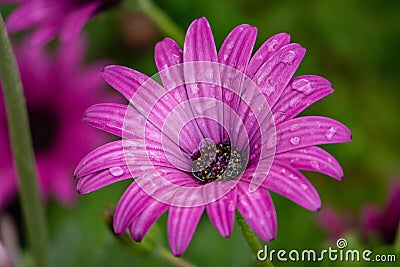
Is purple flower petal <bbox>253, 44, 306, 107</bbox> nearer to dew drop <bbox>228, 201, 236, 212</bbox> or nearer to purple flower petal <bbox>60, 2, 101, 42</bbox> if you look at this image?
dew drop <bbox>228, 201, 236, 212</bbox>

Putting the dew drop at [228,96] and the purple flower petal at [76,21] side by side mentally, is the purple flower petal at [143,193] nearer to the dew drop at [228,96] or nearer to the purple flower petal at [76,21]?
the dew drop at [228,96]

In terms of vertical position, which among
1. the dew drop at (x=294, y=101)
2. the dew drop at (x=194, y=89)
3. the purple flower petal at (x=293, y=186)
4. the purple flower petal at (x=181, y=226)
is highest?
the dew drop at (x=194, y=89)

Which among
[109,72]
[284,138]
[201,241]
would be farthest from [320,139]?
[201,241]

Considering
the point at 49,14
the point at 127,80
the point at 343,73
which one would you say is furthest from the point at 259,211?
the point at 343,73

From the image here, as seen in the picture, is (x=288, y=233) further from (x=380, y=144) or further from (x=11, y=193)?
(x=11, y=193)

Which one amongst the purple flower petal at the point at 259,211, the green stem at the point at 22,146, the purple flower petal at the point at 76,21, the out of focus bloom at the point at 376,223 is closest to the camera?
the purple flower petal at the point at 259,211

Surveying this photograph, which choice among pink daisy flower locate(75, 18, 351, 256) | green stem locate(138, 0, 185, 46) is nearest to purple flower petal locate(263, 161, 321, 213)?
pink daisy flower locate(75, 18, 351, 256)

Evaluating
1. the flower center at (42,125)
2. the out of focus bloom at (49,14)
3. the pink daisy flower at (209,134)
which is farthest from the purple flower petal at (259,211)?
the flower center at (42,125)
